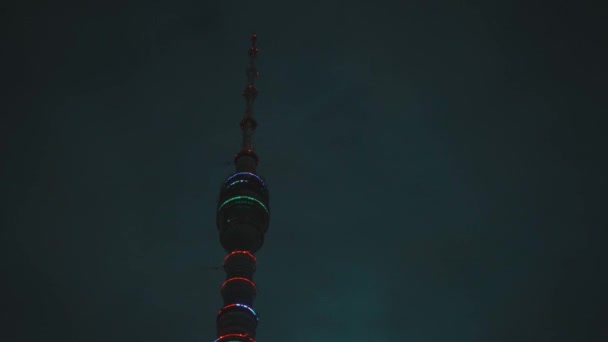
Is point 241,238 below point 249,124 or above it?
below

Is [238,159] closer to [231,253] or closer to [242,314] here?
[231,253]

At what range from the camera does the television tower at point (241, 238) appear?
10744cm

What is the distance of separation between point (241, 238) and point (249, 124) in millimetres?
29702

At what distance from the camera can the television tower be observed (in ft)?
352

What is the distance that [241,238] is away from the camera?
11494 cm

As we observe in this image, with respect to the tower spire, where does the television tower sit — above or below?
below

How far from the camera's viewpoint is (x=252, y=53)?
142000 millimetres

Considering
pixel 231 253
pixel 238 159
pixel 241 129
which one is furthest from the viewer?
pixel 241 129

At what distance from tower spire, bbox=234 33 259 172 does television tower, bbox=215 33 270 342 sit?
175mm

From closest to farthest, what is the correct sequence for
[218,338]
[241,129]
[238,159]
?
[218,338] → [238,159] → [241,129]

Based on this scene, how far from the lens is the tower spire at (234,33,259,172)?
5002 inches

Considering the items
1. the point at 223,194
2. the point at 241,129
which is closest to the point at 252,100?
the point at 241,129

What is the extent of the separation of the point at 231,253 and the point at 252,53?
146 ft

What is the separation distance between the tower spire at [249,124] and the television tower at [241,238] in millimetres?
175
